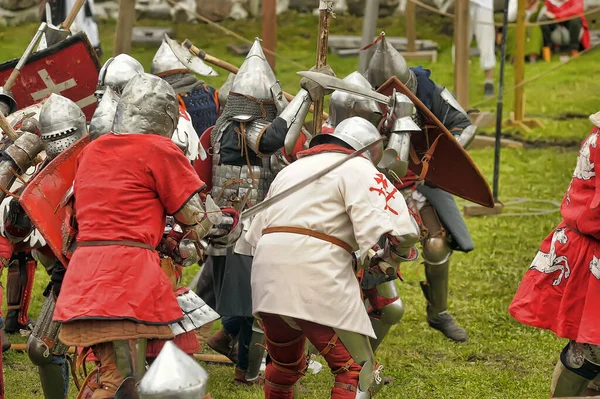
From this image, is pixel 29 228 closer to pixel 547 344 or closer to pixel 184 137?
pixel 184 137

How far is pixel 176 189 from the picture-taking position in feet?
14.6

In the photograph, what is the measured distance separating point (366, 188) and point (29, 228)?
1.82m

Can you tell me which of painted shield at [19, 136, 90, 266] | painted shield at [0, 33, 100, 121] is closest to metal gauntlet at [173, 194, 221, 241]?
painted shield at [19, 136, 90, 266]

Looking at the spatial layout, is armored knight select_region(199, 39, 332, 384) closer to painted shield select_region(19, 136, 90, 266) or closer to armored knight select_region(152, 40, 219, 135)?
armored knight select_region(152, 40, 219, 135)

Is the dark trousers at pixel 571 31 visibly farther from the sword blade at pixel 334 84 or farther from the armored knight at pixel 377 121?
the sword blade at pixel 334 84

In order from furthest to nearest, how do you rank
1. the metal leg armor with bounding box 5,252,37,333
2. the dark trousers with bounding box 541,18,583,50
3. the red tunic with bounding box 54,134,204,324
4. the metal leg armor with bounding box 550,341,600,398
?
Result: the dark trousers with bounding box 541,18,583,50, the metal leg armor with bounding box 5,252,37,333, the metal leg armor with bounding box 550,341,600,398, the red tunic with bounding box 54,134,204,324

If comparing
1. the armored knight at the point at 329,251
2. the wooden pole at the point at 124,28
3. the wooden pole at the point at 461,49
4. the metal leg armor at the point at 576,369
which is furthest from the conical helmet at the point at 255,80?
the wooden pole at the point at 461,49

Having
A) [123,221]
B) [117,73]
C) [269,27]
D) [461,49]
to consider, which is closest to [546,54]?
[461,49]

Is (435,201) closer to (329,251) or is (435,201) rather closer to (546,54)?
(329,251)

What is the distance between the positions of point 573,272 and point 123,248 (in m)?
1.98

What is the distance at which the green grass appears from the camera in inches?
246

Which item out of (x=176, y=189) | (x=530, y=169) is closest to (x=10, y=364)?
(x=176, y=189)

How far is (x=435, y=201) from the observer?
6.80m

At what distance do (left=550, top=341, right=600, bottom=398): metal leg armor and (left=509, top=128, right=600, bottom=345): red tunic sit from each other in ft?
0.31
